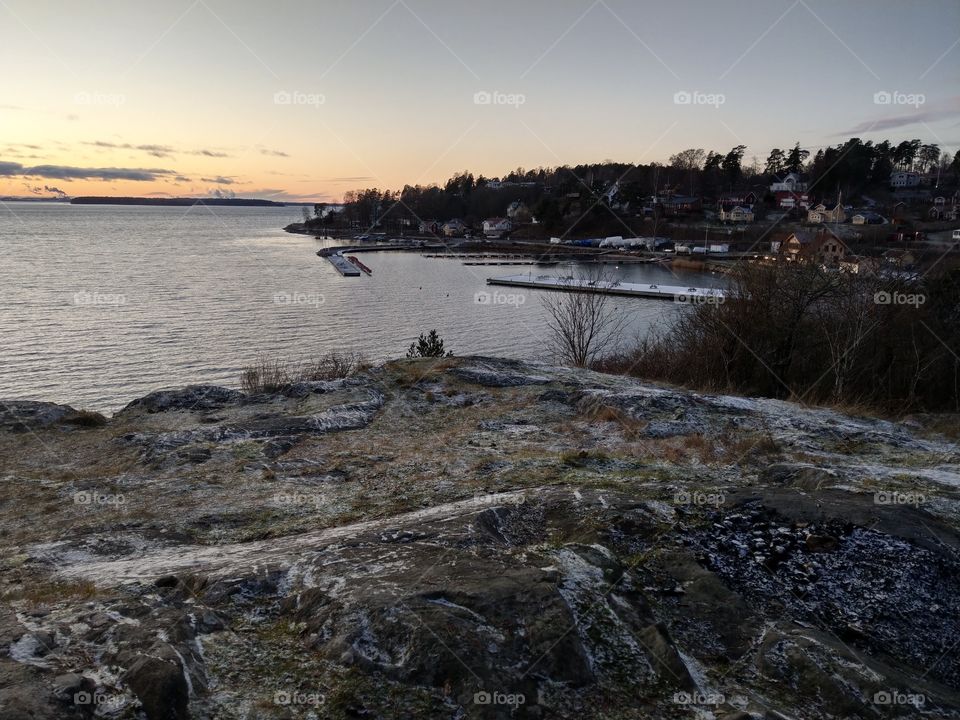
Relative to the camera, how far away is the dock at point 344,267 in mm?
88625

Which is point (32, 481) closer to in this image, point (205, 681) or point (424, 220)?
Result: point (205, 681)

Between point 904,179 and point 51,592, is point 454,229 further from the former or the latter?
Result: point 51,592

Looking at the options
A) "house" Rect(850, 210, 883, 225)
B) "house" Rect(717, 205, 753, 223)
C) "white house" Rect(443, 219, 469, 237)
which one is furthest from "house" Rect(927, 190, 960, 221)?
"white house" Rect(443, 219, 469, 237)

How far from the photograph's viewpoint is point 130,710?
4992mm

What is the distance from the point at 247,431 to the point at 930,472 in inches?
536

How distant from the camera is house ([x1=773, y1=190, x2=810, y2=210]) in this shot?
12652 cm

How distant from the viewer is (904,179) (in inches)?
5517

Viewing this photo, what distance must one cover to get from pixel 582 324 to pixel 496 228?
416ft

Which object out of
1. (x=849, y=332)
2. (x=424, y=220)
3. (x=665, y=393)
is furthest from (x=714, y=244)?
(x=665, y=393)

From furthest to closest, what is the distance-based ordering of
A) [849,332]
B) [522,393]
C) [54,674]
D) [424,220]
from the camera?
[424,220]
[849,332]
[522,393]
[54,674]

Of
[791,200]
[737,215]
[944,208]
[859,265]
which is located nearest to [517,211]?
[737,215]

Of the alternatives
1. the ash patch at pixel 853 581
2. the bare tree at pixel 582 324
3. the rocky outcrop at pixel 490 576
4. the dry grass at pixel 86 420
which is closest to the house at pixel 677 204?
the bare tree at pixel 582 324

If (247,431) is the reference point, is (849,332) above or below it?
above

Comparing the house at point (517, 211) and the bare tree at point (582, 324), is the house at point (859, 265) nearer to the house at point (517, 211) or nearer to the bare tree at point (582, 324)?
the bare tree at point (582, 324)
